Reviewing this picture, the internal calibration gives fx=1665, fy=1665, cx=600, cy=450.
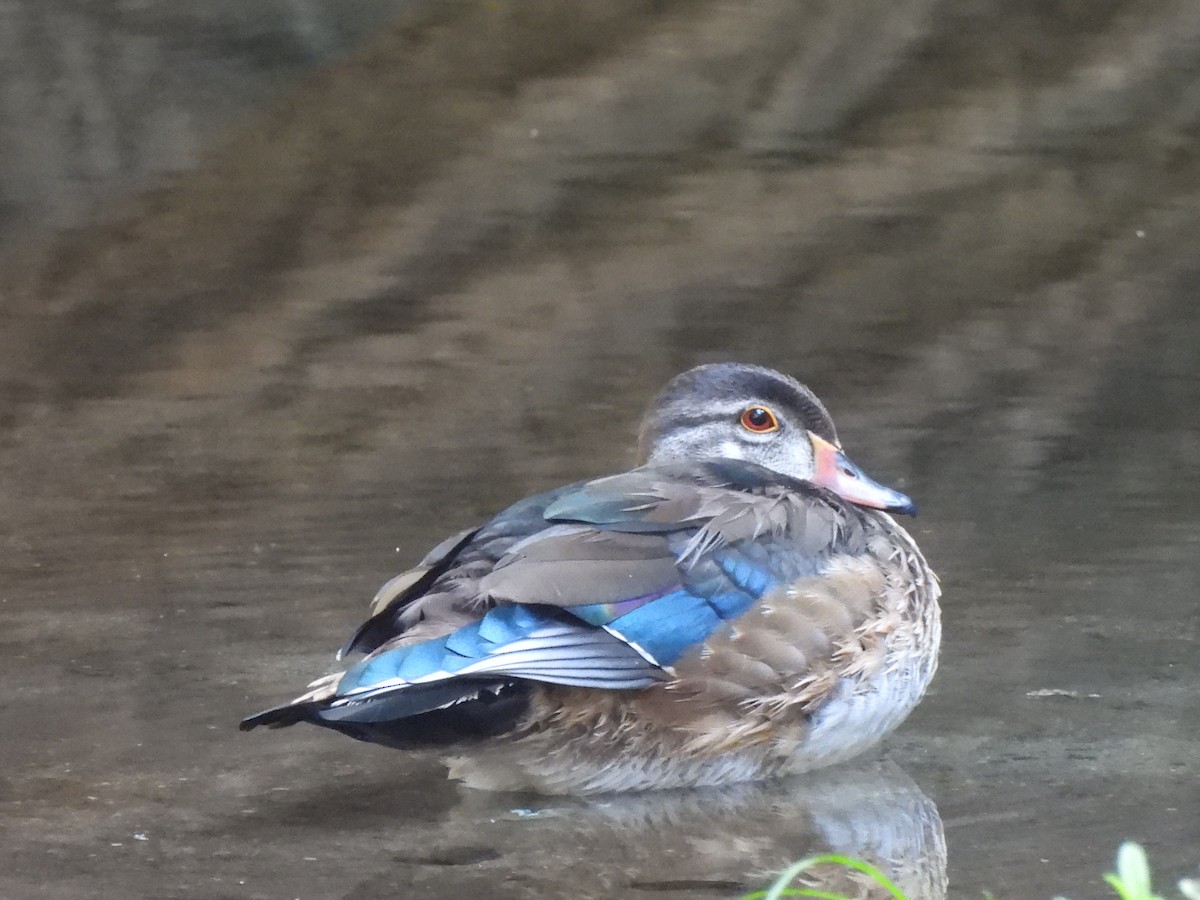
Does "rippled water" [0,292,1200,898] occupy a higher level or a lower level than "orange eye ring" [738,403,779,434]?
lower

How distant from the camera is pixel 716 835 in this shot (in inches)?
127

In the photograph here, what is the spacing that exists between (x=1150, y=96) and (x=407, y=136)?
3.23 m

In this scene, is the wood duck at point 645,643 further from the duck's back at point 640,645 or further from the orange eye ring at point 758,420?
the orange eye ring at point 758,420

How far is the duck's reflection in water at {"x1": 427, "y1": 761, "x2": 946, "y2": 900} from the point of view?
2941mm

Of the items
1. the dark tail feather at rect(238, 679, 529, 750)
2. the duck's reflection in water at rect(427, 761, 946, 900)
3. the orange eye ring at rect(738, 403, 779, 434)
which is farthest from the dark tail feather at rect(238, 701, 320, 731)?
the orange eye ring at rect(738, 403, 779, 434)

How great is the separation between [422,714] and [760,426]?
1.53m

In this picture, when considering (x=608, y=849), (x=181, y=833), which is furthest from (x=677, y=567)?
(x=181, y=833)

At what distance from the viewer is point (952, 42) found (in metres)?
7.26

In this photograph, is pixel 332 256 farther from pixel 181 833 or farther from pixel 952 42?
pixel 181 833

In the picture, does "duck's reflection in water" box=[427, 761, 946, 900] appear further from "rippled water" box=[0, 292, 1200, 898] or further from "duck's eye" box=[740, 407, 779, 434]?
"duck's eye" box=[740, 407, 779, 434]

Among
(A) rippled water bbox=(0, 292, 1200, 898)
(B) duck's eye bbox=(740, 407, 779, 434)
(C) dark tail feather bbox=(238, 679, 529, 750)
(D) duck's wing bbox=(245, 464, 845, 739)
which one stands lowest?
(A) rippled water bbox=(0, 292, 1200, 898)

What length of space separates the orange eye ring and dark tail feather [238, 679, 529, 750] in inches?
50.3

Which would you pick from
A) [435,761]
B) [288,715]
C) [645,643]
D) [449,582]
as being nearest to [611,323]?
[435,761]

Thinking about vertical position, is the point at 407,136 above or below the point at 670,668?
above
